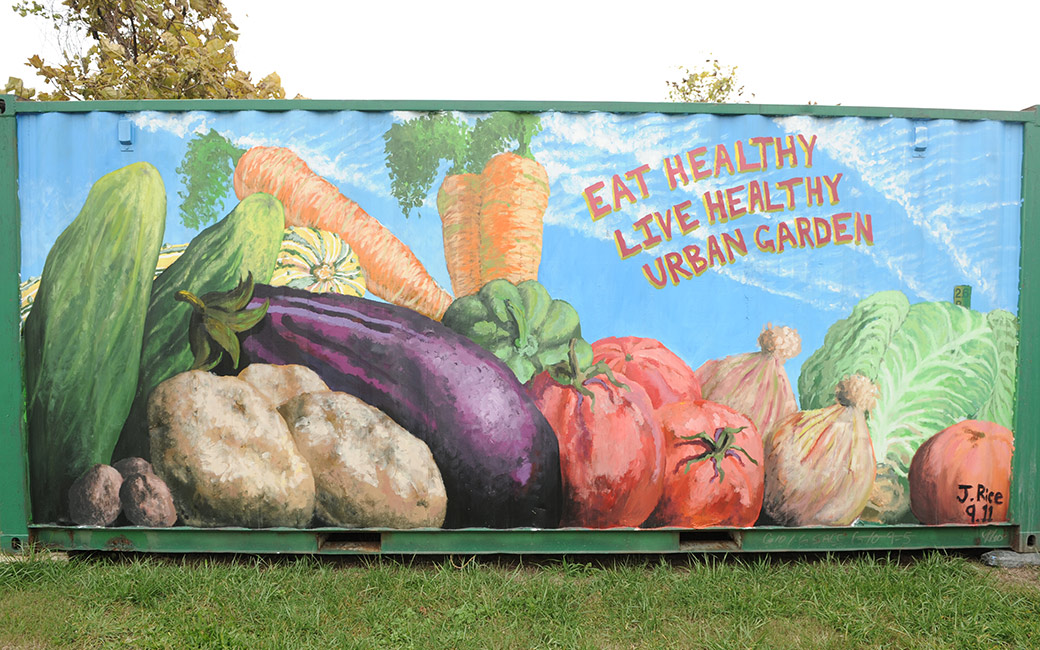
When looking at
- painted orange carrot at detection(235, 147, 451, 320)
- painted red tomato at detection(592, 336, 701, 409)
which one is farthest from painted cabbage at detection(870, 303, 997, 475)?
painted orange carrot at detection(235, 147, 451, 320)

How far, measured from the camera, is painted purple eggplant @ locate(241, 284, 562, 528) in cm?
342

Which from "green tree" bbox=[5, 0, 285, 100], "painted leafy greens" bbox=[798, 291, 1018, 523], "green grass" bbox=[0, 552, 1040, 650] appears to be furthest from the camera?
"green tree" bbox=[5, 0, 285, 100]

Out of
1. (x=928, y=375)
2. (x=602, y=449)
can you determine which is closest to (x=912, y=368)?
(x=928, y=375)

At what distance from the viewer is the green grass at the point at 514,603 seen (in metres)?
2.92

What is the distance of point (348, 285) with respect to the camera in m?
3.44

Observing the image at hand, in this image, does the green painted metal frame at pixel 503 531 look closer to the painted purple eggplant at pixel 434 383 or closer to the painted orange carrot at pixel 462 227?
the painted purple eggplant at pixel 434 383

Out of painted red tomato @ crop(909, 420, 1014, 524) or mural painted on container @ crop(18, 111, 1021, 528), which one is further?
painted red tomato @ crop(909, 420, 1014, 524)

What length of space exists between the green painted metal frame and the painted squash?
0.77m

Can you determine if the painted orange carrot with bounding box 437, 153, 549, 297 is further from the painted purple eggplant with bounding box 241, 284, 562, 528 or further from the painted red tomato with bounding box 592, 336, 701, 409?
the painted red tomato with bounding box 592, 336, 701, 409

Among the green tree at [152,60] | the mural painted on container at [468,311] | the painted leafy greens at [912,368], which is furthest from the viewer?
the green tree at [152,60]

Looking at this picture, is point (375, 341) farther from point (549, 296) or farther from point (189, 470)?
point (189, 470)

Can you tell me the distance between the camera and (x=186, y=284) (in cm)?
343

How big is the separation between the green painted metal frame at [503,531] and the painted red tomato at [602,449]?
17 cm

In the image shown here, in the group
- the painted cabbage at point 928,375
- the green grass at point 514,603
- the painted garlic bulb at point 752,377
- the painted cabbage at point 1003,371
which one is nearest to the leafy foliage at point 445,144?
the painted garlic bulb at point 752,377
